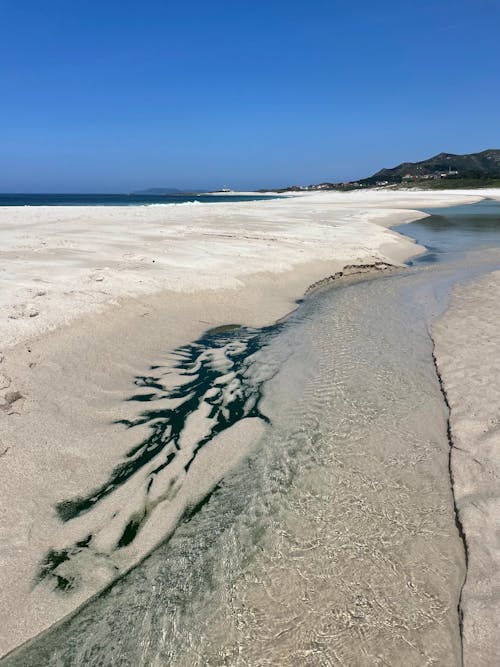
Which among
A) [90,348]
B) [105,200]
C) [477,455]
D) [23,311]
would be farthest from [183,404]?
[105,200]

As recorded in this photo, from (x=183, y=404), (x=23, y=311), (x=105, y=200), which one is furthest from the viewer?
(x=105, y=200)

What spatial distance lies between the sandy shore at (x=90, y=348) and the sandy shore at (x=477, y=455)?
2804mm

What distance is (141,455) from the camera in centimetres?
567

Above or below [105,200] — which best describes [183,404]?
below

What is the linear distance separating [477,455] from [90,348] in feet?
21.2

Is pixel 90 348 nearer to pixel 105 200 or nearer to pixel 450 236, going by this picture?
pixel 450 236

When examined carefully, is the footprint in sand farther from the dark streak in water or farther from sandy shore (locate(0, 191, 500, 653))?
the dark streak in water

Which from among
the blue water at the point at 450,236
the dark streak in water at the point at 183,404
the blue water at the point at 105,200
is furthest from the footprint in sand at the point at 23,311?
the blue water at the point at 105,200

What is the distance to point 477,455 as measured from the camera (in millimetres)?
5566

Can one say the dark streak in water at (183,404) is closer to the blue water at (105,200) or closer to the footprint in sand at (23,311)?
the footprint in sand at (23,311)

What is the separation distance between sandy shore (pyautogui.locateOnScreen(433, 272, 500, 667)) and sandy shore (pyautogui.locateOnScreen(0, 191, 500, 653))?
280 cm

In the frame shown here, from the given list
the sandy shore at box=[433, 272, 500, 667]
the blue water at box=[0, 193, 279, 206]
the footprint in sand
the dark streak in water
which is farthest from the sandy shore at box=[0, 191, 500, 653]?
the blue water at box=[0, 193, 279, 206]

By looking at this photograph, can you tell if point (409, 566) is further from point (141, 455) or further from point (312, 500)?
point (141, 455)

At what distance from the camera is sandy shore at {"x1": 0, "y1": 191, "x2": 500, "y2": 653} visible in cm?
422
